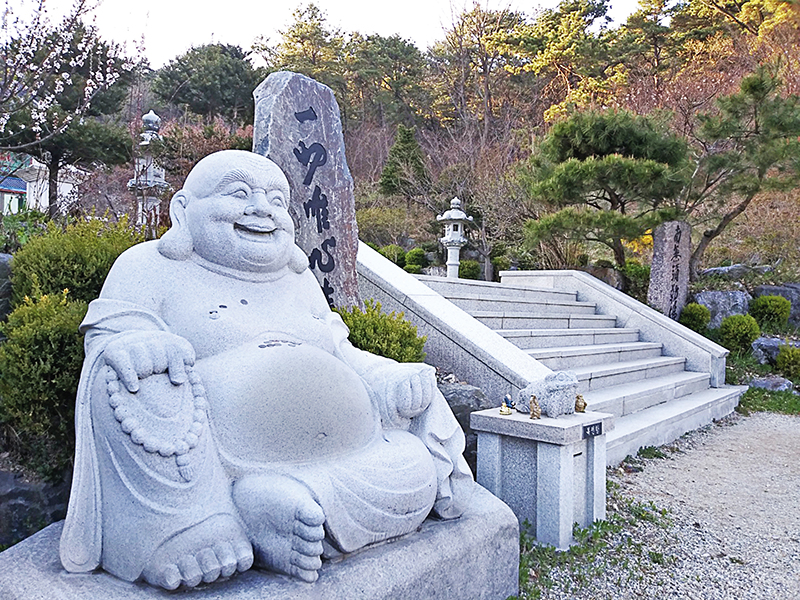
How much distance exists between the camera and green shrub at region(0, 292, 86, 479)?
2.84 metres

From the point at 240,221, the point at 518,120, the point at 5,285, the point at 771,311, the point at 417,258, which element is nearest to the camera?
the point at 240,221

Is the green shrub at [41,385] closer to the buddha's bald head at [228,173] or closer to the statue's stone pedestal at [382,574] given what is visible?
the statue's stone pedestal at [382,574]

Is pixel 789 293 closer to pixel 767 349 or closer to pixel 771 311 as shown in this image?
pixel 771 311

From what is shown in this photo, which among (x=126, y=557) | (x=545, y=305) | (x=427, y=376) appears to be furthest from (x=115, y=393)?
(x=545, y=305)

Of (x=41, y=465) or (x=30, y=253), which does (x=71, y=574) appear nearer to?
(x=41, y=465)

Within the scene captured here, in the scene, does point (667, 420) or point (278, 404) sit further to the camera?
point (667, 420)

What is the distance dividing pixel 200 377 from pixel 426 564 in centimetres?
110

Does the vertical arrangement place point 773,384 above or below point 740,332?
below

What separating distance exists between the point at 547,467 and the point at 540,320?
162 inches

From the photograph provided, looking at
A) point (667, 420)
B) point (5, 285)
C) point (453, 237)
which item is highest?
point (453, 237)

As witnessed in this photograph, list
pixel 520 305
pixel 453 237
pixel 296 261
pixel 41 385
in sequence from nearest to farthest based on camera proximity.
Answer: pixel 296 261 → pixel 41 385 → pixel 520 305 → pixel 453 237

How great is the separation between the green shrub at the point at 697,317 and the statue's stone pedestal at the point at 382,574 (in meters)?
7.71

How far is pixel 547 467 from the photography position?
326 cm

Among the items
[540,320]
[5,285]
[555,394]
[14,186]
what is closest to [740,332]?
[540,320]
